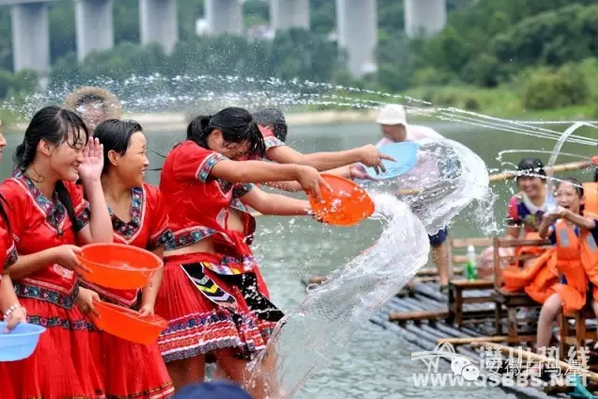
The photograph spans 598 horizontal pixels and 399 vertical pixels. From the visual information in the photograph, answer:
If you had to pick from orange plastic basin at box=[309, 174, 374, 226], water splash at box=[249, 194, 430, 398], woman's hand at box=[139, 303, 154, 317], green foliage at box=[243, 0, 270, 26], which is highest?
green foliage at box=[243, 0, 270, 26]

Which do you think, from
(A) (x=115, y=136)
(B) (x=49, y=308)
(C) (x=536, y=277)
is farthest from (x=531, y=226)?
(B) (x=49, y=308)

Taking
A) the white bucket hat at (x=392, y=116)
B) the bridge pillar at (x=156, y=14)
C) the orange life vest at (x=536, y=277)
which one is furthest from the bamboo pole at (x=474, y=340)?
the bridge pillar at (x=156, y=14)

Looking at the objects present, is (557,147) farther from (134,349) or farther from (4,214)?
(4,214)

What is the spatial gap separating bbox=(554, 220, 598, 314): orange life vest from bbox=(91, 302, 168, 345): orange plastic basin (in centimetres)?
354

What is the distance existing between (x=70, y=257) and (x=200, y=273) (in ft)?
3.83

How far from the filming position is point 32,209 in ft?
17.4

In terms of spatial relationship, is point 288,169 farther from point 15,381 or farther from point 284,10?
point 284,10

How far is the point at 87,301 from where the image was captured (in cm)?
544

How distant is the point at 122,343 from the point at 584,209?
353 centimetres

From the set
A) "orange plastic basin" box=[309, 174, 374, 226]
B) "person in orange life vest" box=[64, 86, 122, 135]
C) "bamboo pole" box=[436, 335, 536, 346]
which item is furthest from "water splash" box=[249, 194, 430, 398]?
"bamboo pole" box=[436, 335, 536, 346]

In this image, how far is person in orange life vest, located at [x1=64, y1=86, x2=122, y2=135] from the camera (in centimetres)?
698

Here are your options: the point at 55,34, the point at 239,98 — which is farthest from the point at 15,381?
the point at 55,34

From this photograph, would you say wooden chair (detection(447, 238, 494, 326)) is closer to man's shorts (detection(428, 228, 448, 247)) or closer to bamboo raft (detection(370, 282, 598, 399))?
bamboo raft (detection(370, 282, 598, 399))

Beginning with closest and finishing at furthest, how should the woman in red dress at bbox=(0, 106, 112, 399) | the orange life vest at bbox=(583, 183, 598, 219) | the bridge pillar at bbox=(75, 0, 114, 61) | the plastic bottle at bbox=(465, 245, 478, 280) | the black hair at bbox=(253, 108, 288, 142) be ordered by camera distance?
the woman in red dress at bbox=(0, 106, 112, 399), the black hair at bbox=(253, 108, 288, 142), the orange life vest at bbox=(583, 183, 598, 219), the plastic bottle at bbox=(465, 245, 478, 280), the bridge pillar at bbox=(75, 0, 114, 61)
